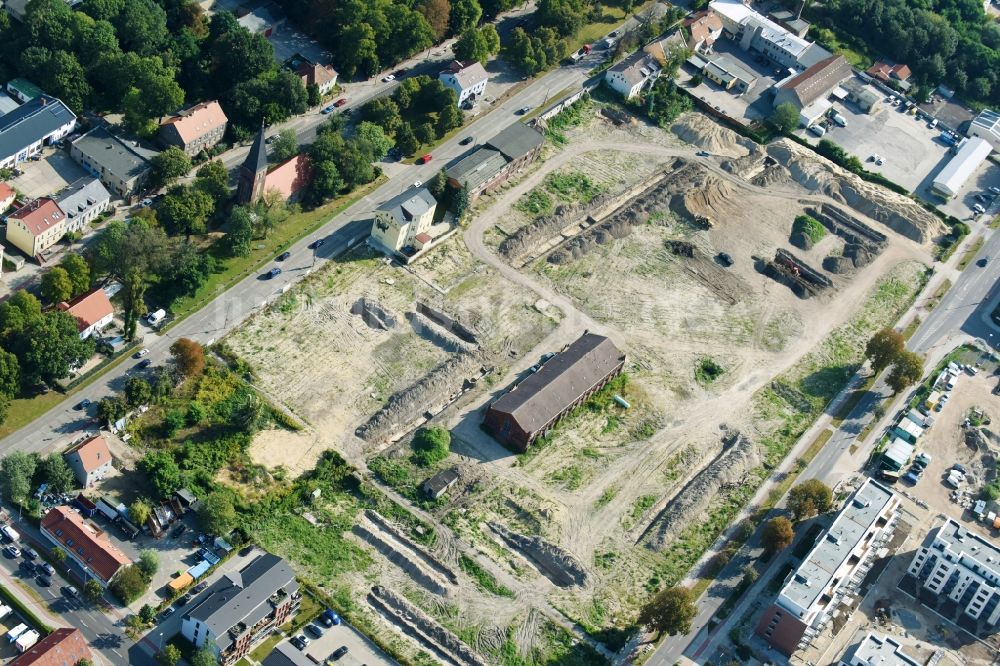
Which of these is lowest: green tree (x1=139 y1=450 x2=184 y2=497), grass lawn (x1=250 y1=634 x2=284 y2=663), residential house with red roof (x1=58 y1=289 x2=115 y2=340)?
grass lawn (x1=250 y1=634 x2=284 y2=663)

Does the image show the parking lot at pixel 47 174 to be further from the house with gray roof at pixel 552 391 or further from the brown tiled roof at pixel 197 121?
the house with gray roof at pixel 552 391

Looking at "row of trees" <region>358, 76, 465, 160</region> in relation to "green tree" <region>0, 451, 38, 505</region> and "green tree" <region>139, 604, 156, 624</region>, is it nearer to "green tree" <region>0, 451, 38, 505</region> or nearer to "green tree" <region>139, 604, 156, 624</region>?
"green tree" <region>0, 451, 38, 505</region>

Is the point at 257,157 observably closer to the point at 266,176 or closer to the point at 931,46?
the point at 266,176

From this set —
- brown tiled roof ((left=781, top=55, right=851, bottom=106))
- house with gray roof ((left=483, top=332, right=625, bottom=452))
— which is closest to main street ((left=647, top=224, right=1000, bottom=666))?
house with gray roof ((left=483, top=332, right=625, bottom=452))

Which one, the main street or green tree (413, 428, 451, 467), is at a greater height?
green tree (413, 428, 451, 467)

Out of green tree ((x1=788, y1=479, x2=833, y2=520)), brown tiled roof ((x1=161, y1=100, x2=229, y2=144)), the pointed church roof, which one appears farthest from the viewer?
brown tiled roof ((x1=161, y1=100, x2=229, y2=144))

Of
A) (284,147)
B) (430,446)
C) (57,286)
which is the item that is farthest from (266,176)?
(430,446)
